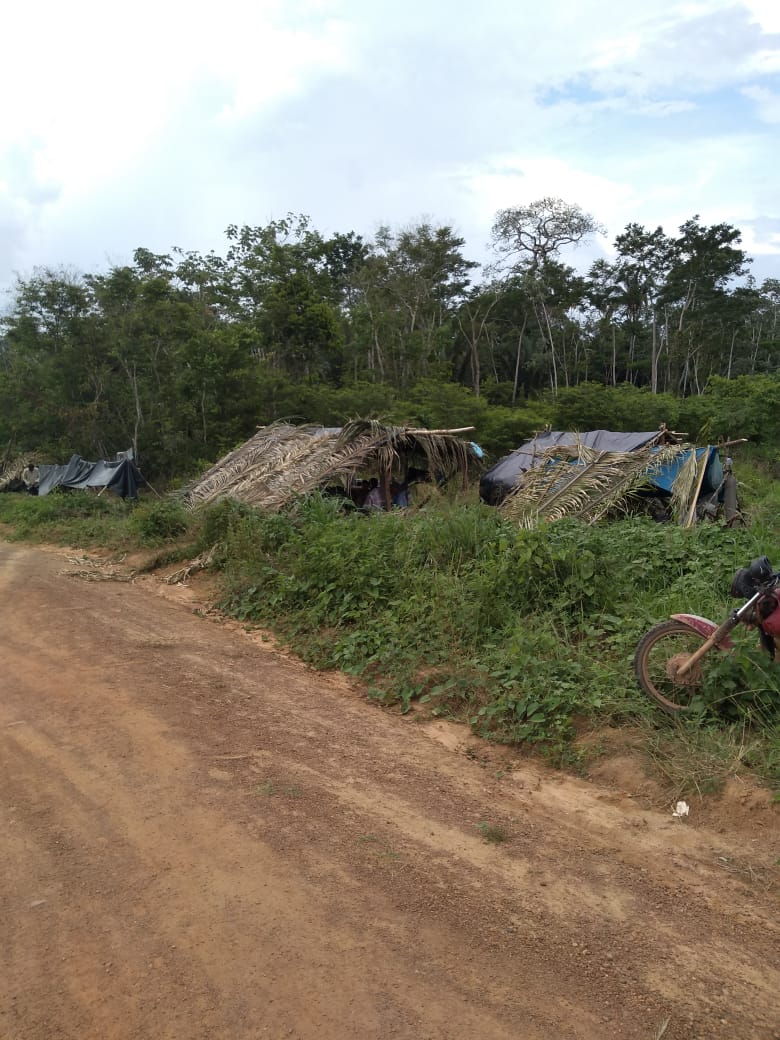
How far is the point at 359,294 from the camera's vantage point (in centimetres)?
3244

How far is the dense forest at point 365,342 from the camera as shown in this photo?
65.3ft

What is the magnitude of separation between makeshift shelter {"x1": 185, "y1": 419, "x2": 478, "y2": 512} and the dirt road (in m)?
6.24

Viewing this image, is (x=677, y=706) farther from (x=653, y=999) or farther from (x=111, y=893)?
(x=111, y=893)

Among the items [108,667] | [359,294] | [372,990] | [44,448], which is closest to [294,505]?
[108,667]

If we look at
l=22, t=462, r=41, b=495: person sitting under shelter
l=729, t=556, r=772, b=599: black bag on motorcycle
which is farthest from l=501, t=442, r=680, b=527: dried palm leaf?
l=22, t=462, r=41, b=495: person sitting under shelter

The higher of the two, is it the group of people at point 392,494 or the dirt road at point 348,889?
the group of people at point 392,494

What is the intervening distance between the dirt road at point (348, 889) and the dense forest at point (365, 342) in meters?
15.0

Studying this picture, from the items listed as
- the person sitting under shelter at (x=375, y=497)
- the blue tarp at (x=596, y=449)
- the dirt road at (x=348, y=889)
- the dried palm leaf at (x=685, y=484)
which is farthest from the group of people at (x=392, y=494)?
the dirt road at (x=348, y=889)

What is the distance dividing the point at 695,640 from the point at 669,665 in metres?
0.26

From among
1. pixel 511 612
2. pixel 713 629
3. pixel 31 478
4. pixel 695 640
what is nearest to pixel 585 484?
pixel 511 612

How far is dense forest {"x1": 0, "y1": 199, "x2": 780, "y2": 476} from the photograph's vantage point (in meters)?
19.9

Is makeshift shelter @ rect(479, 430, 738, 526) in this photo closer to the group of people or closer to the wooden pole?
the wooden pole

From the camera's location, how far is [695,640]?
452 centimetres

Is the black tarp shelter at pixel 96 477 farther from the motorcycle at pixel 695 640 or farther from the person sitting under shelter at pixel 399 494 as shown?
the motorcycle at pixel 695 640
